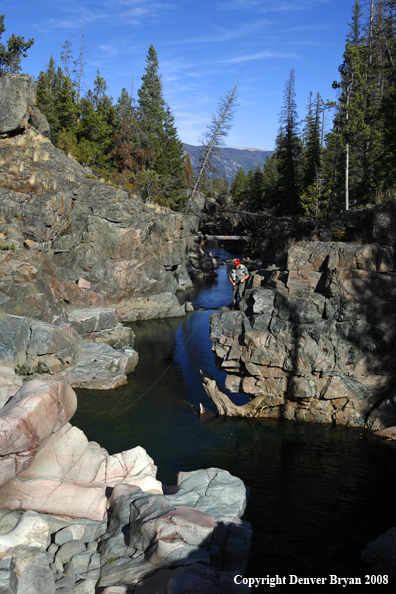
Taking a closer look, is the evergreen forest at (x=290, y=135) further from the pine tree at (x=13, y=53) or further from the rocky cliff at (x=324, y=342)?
the rocky cliff at (x=324, y=342)

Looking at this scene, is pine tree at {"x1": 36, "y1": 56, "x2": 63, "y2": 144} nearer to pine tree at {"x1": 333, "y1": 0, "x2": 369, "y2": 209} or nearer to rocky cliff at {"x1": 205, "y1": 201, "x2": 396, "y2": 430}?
pine tree at {"x1": 333, "y1": 0, "x2": 369, "y2": 209}

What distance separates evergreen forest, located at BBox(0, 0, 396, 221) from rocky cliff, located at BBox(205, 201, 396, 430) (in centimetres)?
1621

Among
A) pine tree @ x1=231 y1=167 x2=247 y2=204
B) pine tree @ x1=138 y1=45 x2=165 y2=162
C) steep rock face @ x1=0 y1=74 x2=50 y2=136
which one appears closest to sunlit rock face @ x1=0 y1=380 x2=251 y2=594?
steep rock face @ x1=0 y1=74 x2=50 y2=136

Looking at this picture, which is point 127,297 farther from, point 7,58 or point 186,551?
point 186,551

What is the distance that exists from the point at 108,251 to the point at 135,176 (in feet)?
44.2

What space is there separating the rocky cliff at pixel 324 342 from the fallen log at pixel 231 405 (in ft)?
0.14

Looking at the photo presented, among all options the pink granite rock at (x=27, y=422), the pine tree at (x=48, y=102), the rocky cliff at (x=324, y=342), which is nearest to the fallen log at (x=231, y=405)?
the rocky cliff at (x=324, y=342)

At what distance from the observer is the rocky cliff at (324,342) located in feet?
54.6

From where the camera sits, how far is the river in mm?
10453

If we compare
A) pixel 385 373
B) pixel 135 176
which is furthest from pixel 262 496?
pixel 135 176

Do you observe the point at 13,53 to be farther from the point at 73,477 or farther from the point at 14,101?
the point at 73,477

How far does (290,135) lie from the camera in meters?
49.2

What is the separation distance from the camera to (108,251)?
33000 mm

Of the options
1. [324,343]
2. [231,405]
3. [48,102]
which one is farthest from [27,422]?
[48,102]
